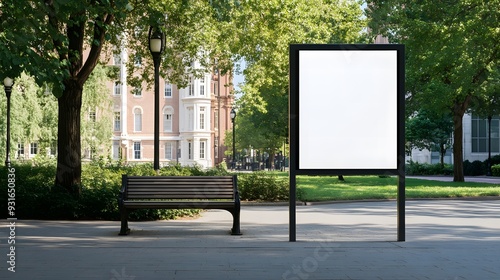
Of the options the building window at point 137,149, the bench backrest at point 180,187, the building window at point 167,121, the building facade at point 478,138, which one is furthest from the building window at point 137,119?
the bench backrest at point 180,187

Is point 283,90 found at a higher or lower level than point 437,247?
higher

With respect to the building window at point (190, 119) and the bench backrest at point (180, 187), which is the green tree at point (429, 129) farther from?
the bench backrest at point (180, 187)

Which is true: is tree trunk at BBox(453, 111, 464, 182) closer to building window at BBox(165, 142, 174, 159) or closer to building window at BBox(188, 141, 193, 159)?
building window at BBox(188, 141, 193, 159)

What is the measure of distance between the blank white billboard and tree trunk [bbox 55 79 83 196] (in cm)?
755

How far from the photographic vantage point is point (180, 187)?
13914mm

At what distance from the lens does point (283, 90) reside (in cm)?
4653

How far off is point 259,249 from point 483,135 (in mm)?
65048

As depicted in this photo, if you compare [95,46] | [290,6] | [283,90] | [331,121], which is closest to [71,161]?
[95,46]

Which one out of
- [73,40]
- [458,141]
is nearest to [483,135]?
[458,141]

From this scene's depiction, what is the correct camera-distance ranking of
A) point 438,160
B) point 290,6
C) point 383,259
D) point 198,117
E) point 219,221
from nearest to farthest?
point 383,259
point 219,221
point 290,6
point 438,160
point 198,117

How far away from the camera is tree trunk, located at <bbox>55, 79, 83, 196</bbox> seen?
57.3ft

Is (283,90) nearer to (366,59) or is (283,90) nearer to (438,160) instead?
(366,59)

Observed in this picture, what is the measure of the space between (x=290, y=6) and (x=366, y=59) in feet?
51.9

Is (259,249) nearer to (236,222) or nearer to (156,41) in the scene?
(236,222)
